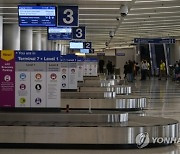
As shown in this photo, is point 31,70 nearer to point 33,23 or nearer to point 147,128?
point 147,128

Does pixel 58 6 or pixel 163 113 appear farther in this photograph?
pixel 58 6

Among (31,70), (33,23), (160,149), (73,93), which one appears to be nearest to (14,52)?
(31,70)

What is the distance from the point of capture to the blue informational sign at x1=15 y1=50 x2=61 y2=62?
7375mm

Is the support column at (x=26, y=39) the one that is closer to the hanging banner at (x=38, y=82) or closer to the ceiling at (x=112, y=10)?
the ceiling at (x=112, y=10)

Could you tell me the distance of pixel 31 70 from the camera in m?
7.41

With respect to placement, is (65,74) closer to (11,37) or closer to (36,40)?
(11,37)

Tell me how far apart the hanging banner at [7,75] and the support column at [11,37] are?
16.8 metres

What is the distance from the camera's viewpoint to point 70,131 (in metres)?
7.12

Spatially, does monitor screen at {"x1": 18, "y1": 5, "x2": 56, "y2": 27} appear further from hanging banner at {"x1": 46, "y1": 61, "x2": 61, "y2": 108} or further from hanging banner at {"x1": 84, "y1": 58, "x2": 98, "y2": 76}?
hanging banner at {"x1": 84, "y1": 58, "x2": 98, "y2": 76}

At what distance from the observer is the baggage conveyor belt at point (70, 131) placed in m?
7.10

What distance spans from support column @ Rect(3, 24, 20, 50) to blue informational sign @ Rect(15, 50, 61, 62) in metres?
16.9

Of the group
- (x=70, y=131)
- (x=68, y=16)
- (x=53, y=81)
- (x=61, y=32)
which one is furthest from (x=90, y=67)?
(x=70, y=131)

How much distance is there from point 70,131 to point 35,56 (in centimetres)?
142

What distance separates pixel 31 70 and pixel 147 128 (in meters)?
2.24
